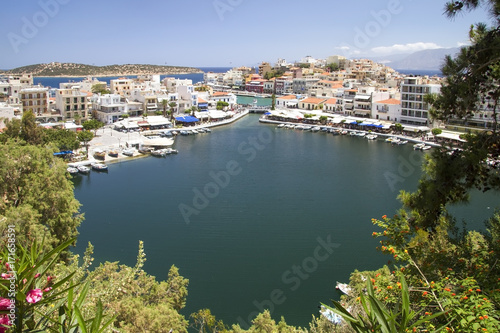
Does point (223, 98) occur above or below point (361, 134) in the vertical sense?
above

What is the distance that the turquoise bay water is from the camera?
24.7 feet

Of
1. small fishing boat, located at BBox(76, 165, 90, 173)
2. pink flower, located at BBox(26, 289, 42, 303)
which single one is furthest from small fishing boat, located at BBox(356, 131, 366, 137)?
pink flower, located at BBox(26, 289, 42, 303)

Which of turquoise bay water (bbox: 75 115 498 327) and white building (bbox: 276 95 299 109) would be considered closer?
turquoise bay water (bbox: 75 115 498 327)

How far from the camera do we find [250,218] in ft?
35.6

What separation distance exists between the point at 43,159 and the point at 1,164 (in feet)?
2.33

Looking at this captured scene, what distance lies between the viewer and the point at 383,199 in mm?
12477

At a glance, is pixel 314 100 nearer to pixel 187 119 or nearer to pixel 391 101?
pixel 391 101

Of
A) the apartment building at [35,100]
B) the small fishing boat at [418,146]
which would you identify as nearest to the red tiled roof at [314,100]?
the small fishing boat at [418,146]

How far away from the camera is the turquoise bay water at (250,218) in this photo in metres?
7.53

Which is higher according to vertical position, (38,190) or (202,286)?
(38,190)

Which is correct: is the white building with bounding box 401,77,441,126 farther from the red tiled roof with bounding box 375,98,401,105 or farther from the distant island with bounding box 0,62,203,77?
the distant island with bounding box 0,62,203,77

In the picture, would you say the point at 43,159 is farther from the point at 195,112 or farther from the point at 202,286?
the point at 195,112

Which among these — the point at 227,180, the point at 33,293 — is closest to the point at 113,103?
the point at 227,180

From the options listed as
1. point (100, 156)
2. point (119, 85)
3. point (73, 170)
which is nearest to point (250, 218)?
point (73, 170)
